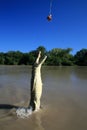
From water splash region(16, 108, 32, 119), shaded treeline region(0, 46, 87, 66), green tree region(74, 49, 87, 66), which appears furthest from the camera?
shaded treeline region(0, 46, 87, 66)

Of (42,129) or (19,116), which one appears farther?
A: (19,116)

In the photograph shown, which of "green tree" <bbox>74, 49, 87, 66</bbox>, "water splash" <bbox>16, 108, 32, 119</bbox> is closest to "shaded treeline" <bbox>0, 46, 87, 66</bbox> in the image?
"green tree" <bbox>74, 49, 87, 66</bbox>

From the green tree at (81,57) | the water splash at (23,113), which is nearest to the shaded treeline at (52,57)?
the green tree at (81,57)

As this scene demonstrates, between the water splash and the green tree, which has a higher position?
the green tree

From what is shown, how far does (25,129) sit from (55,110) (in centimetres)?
246

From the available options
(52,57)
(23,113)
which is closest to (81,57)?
(52,57)

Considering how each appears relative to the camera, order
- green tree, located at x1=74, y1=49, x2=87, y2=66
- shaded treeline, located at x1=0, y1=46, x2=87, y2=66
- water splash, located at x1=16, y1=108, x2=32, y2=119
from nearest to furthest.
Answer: water splash, located at x1=16, y1=108, x2=32, y2=119 → green tree, located at x1=74, y1=49, x2=87, y2=66 → shaded treeline, located at x1=0, y1=46, x2=87, y2=66

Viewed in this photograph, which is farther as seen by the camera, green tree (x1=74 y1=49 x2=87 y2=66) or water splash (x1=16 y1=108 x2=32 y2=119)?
green tree (x1=74 y1=49 x2=87 y2=66)

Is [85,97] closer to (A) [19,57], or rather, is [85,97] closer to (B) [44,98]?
(B) [44,98]

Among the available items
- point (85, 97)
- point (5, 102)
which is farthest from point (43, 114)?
point (85, 97)

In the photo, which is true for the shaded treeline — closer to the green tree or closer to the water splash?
the green tree

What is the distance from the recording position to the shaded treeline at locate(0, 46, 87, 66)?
76500 mm

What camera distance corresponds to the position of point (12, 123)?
7.15 m

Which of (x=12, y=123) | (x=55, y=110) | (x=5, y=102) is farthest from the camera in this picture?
(x=5, y=102)
